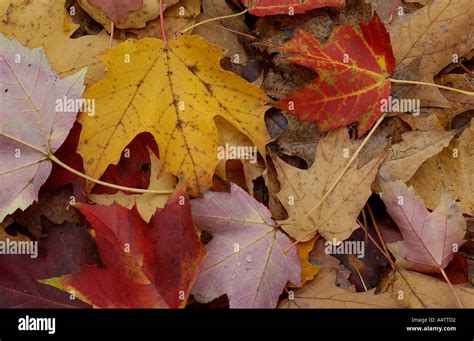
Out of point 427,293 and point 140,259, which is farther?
point 427,293

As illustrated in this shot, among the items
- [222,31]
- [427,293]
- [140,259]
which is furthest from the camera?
[222,31]

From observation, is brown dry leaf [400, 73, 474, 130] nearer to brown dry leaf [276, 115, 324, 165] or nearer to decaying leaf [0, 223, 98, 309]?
brown dry leaf [276, 115, 324, 165]

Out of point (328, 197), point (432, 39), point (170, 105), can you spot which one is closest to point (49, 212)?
point (170, 105)

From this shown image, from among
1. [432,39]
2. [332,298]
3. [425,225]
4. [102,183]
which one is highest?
[432,39]

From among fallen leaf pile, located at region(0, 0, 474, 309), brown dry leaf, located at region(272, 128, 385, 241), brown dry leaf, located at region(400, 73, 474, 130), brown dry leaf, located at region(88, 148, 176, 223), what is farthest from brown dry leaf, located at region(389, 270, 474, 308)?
brown dry leaf, located at region(88, 148, 176, 223)

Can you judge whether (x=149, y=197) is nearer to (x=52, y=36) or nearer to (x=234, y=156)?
(x=234, y=156)

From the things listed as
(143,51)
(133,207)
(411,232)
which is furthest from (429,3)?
(133,207)

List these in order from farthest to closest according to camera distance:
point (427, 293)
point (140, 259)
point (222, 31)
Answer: point (222, 31)
point (427, 293)
point (140, 259)
